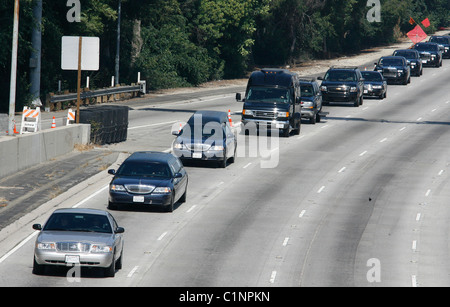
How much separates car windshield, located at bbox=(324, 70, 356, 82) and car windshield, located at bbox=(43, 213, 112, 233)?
3351 cm

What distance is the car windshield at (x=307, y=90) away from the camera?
146ft

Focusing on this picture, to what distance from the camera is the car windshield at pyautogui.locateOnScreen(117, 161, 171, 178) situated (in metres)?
25.6

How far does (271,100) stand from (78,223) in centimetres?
2168

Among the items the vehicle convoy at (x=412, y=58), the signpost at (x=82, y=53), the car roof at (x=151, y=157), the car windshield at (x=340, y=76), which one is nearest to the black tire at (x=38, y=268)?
the car roof at (x=151, y=157)

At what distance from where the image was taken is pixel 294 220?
85.1ft

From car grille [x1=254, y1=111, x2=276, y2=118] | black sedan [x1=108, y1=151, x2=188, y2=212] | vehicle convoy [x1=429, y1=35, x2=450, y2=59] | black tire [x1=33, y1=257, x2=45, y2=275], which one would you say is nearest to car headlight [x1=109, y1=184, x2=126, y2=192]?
black sedan [x1=108, y1=151, x2=188, y2=212]

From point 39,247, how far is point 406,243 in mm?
10264

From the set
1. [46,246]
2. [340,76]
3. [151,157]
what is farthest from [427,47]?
[46,246]

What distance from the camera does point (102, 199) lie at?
2695 cm

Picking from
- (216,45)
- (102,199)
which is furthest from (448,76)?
(102,199)

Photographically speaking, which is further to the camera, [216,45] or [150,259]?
[216,45]
